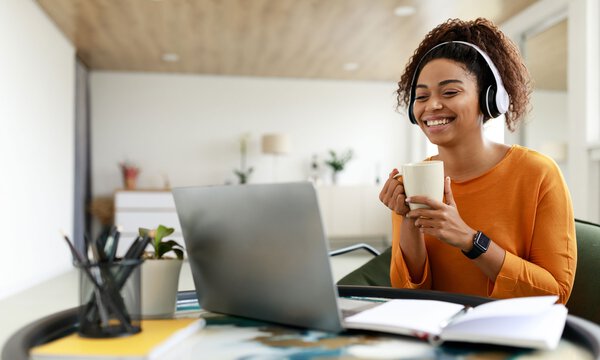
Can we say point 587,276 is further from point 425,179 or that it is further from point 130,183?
point 130,183

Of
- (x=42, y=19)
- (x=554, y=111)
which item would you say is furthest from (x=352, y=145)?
(x=42, y=19)

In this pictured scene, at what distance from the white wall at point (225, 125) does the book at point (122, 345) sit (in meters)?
7.09

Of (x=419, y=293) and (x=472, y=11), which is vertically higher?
(x=472, y=11)

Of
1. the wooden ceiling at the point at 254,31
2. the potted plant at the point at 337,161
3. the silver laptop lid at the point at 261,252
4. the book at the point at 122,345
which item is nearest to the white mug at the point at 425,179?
the silver laptop lid at the point at 261,252

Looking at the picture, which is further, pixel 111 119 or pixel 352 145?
pixel 352 145

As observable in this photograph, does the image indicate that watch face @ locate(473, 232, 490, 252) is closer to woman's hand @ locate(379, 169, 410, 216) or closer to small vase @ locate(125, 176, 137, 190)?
woman's hand @ locate(379, 169, 410, 216)

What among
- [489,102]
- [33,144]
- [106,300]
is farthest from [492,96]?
[33,144]

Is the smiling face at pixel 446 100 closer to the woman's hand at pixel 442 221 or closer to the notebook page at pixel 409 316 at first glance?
the woman's hand at pixel 442 221

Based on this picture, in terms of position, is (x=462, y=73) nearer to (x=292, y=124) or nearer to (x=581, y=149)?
(x=581, y=149)

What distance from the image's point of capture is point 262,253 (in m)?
0.83

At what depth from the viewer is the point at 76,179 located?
22.4 feet

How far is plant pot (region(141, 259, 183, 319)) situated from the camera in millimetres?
928

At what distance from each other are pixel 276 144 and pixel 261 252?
699 centimetres

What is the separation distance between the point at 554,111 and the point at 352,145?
3.90m
